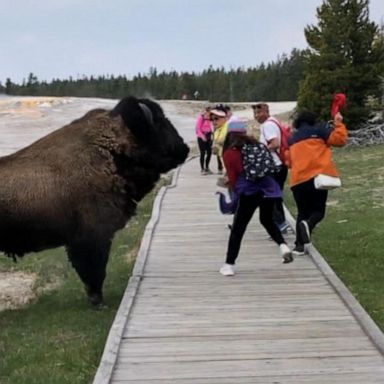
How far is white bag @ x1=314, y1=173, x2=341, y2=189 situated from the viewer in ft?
29.9

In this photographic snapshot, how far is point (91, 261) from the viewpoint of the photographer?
791 cm

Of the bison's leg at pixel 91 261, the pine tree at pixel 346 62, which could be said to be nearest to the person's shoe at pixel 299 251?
the bison's leg at pixel 91 261

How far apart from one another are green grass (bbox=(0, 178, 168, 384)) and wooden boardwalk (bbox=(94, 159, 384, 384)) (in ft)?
0.94

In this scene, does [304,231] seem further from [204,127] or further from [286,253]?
[204,127]

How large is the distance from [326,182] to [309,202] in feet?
1.67

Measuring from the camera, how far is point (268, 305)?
7.43 meters

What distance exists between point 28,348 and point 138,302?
129 cm

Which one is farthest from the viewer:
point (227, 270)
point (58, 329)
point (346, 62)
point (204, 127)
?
point (346, 62)

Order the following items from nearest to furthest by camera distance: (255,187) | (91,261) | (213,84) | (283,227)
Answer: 1. (91,261)
2. (255,187)
3. (283,227)
4. (213,84)

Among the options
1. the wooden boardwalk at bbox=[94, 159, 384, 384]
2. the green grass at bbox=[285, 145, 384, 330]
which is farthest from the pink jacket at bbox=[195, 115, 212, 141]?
the wooden boardwalk at bbox=[94, 159, 384, 384]

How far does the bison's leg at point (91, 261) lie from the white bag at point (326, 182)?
2.71m

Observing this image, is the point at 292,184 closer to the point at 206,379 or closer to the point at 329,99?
the point at 206,379

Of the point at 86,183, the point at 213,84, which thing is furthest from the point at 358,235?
the point at 213,84

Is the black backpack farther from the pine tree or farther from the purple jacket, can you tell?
the pine tree
